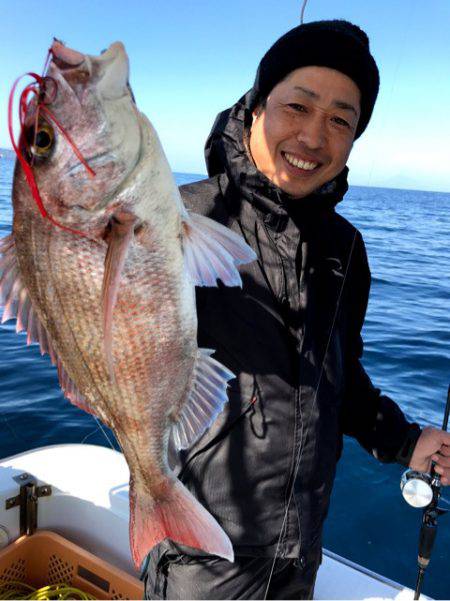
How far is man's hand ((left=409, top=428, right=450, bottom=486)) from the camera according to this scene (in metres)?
2.53

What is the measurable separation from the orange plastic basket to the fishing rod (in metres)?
1.69

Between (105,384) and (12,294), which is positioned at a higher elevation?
(12,294)

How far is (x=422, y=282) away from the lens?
1362 centimetres

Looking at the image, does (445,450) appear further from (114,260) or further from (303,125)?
(114,260)

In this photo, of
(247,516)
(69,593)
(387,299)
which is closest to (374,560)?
(69,593)

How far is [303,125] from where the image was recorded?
6.59ft

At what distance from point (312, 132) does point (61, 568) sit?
319 centimetres

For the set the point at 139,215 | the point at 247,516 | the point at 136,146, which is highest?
the point at 136,146

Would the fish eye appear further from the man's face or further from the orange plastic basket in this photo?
the orange plastic basket

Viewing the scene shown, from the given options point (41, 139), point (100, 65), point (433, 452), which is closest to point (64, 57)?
point (100, 65)

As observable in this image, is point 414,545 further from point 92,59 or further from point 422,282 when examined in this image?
point 422,282

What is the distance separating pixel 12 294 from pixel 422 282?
13.5m

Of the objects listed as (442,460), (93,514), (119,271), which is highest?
(119,271)

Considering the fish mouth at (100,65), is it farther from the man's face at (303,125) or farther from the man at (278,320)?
the man's face at (303,125)
